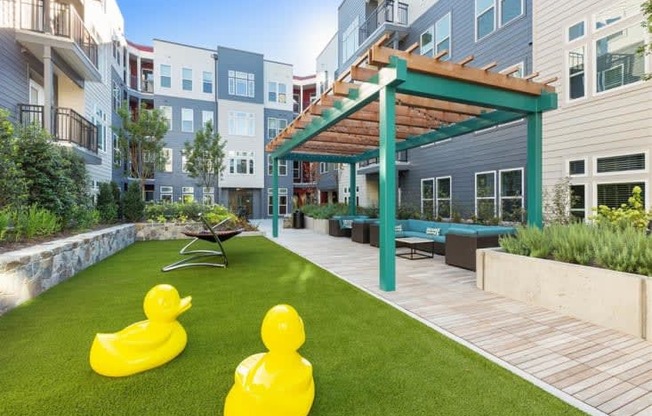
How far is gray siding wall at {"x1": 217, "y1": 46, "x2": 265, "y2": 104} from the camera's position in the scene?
22.6 m

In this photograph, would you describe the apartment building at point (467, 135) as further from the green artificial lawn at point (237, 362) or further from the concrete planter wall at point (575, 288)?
the green artificial lawn at point (237, 362)

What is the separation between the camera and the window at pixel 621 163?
6595 mm

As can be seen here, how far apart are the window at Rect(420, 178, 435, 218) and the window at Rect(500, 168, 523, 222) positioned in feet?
9.58

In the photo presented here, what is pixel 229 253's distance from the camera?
8.05 metres

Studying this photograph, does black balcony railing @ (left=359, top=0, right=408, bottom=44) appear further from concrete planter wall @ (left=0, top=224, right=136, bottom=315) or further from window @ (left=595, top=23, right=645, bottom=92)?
concrete planter wall @ (left=0, top=224, right=136, bottom=315)

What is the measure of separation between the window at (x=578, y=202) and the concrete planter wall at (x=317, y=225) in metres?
8.05

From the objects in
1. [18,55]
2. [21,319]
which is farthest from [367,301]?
[18,55]

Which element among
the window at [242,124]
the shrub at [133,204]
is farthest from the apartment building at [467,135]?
the window at [242,124]

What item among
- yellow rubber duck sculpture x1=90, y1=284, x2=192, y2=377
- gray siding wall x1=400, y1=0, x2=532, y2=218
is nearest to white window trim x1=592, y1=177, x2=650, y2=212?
gray siding wall x1=400, y1=0, x2=532, y2=218

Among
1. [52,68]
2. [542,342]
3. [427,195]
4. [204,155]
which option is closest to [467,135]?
[427,195]

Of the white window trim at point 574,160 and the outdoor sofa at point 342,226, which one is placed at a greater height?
the white window trim at point 574,160

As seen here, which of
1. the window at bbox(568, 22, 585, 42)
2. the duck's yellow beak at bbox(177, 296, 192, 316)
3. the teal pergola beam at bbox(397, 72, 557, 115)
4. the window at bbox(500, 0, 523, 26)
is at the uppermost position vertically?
the window at bbox(500, 0, 523, 26)

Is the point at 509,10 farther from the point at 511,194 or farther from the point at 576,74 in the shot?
→ the point at 511,194

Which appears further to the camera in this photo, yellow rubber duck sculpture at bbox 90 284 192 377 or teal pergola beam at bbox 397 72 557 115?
teal pergola beam at bbox 397 72 557 115
